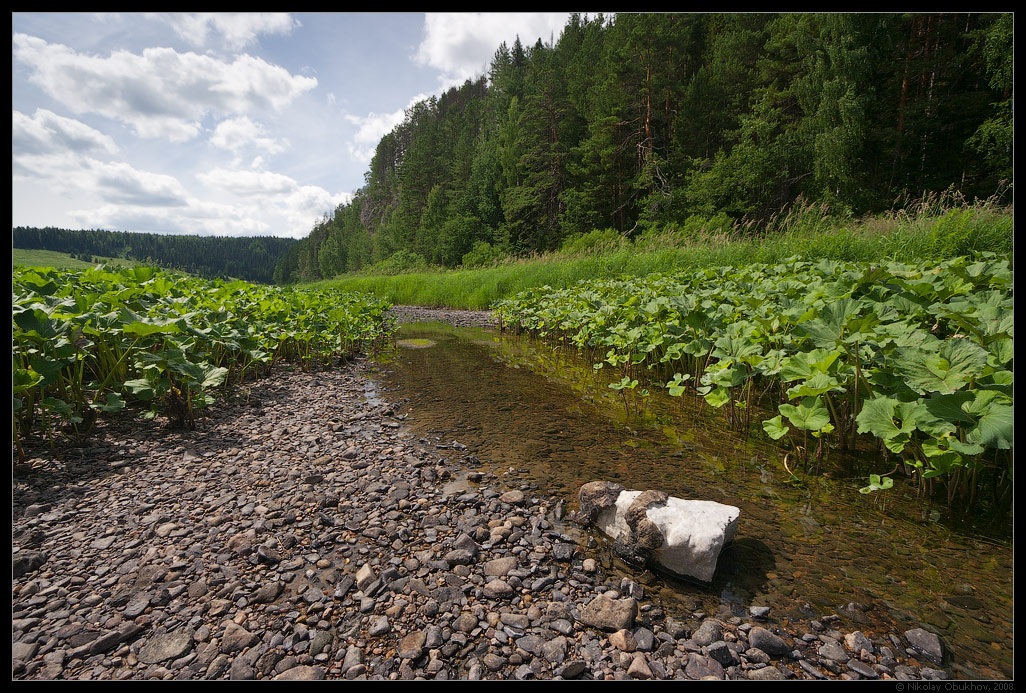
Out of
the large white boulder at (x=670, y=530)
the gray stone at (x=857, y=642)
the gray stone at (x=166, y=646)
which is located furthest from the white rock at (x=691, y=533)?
the gray stone at (x=166, y=646)

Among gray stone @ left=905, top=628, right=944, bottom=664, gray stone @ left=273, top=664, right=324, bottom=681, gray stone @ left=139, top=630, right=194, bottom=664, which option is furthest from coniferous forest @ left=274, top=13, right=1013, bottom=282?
gray stone @ left=139, top=630, right=194, bottom=664

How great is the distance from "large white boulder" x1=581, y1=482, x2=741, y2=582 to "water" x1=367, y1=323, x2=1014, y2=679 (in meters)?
0.09

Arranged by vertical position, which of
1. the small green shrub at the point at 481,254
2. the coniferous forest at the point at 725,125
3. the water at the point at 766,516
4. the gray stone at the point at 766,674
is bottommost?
the gray stone at the point at 766,674

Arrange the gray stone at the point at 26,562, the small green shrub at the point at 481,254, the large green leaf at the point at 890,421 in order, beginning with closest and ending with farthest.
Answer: the gray stone at the point at 26,562, the large green leaf at the point at 890,421, the small green shrub at the point at 481,254

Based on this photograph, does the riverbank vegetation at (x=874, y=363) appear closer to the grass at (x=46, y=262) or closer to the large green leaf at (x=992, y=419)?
the large green leaf at (x=992, y=419)

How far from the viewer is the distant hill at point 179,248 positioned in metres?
96.0

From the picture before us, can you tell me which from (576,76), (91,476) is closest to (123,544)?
(91,476)

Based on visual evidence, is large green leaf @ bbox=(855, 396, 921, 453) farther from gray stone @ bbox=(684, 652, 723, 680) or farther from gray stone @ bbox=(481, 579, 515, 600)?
gray stone @ bbox=(481, 579, 515, 600)

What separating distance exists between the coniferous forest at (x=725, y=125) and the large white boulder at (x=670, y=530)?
11.3 metres

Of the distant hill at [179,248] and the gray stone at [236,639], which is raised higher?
the distant hill at [179,248]

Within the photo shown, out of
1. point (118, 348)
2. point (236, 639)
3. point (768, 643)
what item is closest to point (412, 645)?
point (236, 639)

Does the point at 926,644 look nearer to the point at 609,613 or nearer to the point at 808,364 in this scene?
the point at 609,613

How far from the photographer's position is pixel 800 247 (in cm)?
766

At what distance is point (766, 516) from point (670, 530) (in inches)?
34.5
